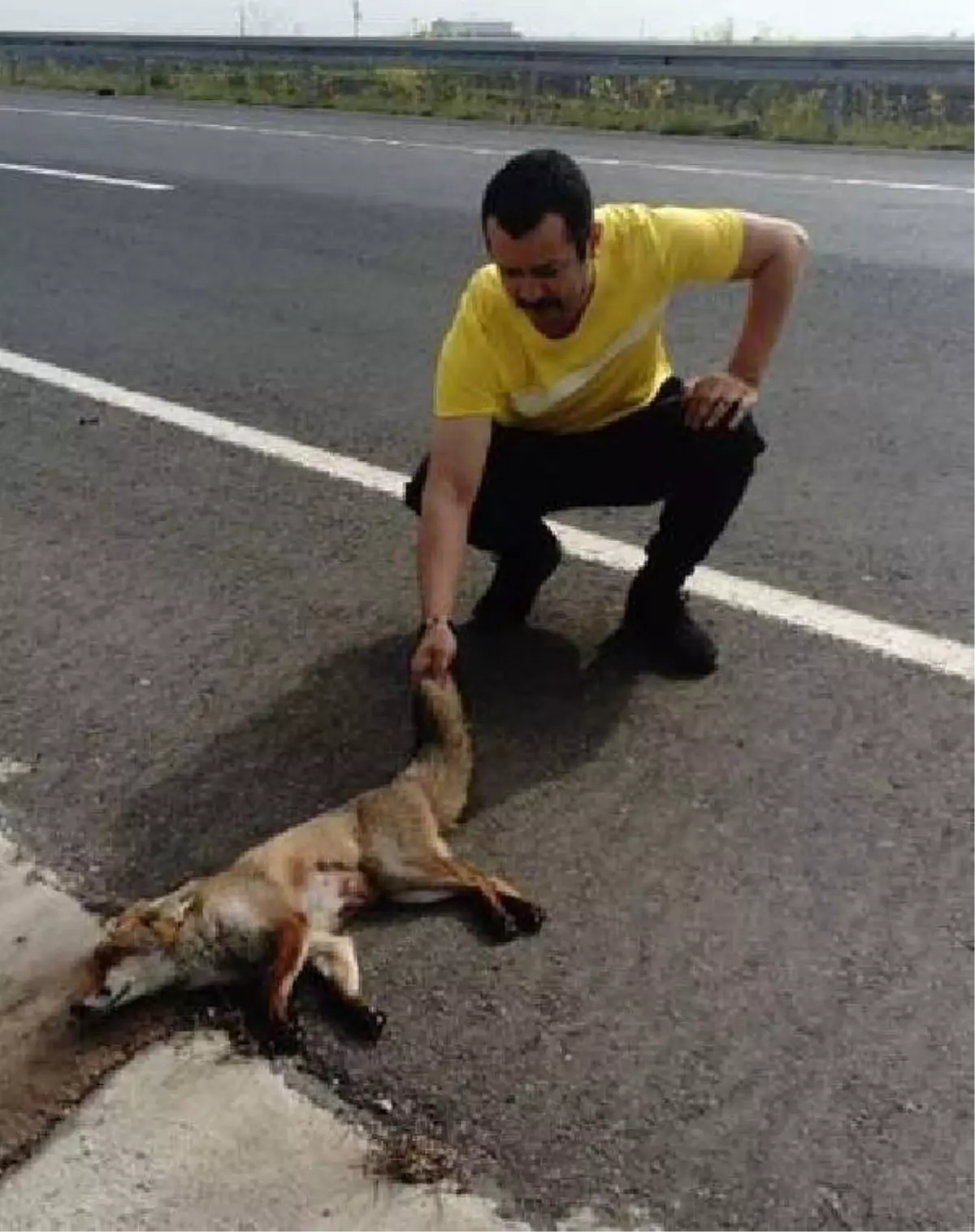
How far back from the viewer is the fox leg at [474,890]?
291 centimetres

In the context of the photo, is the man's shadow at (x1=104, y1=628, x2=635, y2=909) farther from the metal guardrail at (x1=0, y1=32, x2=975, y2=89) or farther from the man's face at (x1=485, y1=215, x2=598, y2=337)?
the metal guardrail at (x1=0, y1=32, x2=975, y2=89)

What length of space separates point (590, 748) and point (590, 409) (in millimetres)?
868

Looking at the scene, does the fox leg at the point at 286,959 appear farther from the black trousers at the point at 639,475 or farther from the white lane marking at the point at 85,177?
the white lane marking at the point at 85,177

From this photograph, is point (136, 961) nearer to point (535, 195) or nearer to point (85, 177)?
point (535, 195)

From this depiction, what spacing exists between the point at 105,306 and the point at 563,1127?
616 cm

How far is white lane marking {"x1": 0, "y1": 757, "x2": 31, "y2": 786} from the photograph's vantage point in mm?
3523

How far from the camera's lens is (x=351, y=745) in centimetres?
359

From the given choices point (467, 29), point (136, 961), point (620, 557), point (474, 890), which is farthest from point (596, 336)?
point (467, 29)

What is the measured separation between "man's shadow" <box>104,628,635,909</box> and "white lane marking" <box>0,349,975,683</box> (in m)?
0.48

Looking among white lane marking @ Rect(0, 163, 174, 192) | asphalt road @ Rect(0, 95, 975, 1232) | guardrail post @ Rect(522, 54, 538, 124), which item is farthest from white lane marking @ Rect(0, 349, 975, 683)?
guardrail post @ Rect(522, 54, 538, 124)

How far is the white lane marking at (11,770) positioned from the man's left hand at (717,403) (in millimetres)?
1755

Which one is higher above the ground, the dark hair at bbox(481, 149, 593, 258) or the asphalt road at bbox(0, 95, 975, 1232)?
the dark hair at bbox(481, 149, 593, 258)

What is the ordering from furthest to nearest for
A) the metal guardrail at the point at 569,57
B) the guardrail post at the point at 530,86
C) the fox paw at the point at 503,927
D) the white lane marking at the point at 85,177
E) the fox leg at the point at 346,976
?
the guardrail post at the point at 530,86
the metal guardrail at the point at 569,57
the white lane marking at the point at 85,177
the fox paw at the point at 503,927
the fox leg at the point at 346,976

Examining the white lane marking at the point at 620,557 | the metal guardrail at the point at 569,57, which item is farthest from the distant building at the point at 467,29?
the white lane marking at the point at 620,557
